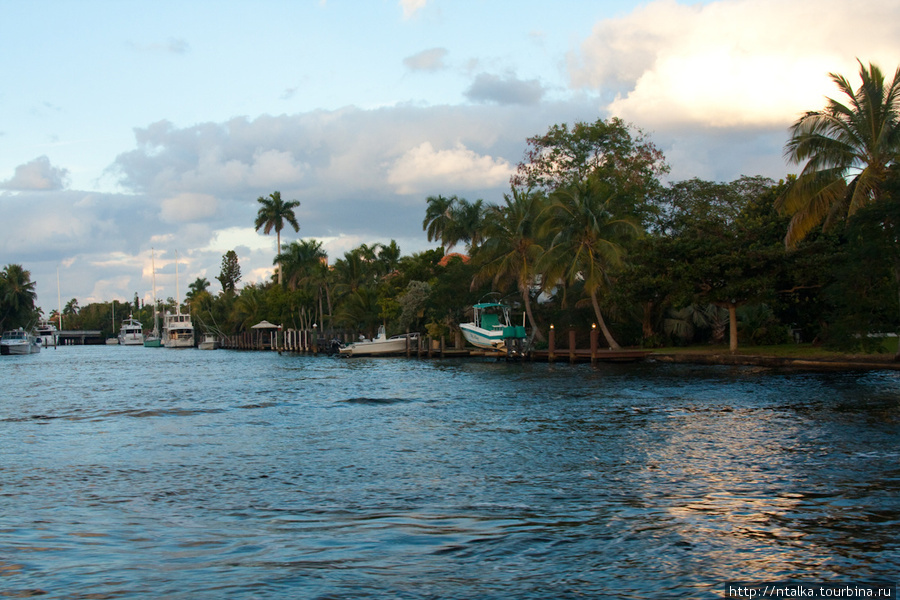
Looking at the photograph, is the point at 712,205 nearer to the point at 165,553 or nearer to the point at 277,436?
the point at 277,436

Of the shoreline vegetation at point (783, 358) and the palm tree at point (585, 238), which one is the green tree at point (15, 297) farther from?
the shoreline vegetation at point (783, 358)

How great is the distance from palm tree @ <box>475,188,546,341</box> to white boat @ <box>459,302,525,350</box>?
143 cm

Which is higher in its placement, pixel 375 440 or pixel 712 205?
pixel 712 205

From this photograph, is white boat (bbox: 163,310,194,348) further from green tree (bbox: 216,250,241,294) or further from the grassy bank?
the grassy bank

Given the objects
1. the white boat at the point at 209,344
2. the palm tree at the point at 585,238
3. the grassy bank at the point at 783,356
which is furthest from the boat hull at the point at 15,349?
the grassy bank at the point at 783,356

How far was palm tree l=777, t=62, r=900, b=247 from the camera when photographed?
87.3 feet

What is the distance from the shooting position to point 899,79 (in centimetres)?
2656

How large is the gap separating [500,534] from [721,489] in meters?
3.26

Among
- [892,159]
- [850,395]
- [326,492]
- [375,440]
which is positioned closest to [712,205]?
[892,159]

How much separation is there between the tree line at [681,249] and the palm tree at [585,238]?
0.08 m

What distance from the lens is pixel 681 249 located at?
109 feet

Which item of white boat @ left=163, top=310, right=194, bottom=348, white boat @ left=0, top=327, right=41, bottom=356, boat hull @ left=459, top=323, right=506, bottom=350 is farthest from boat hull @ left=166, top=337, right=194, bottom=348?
boat hull @ left=459, top=323, right=506, bottom=350

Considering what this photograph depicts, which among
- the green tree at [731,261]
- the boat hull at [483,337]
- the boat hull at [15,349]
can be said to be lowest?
the boat hull at [15,349]

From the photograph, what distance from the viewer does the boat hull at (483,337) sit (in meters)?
44.3
